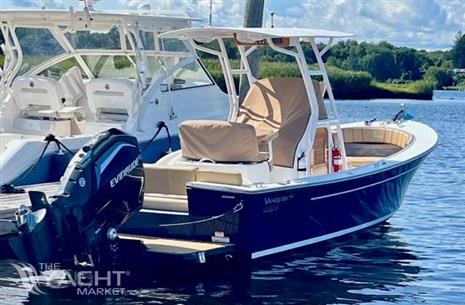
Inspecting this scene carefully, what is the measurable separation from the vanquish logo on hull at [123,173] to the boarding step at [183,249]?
599mm

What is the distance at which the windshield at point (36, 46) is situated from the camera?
1342 cm

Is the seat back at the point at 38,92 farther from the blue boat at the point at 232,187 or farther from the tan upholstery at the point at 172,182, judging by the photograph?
the tan upholstery at the point at 172,182

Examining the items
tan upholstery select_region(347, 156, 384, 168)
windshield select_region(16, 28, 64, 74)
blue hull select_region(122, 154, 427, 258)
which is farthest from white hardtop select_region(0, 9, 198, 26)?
blue hull select_region(122, 154, 427, 258)

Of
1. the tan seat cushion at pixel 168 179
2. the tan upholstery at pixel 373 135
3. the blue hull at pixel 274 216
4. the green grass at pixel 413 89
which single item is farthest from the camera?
the green grass at pixel 413 89

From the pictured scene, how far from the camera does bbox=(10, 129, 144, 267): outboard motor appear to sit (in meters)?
8.18

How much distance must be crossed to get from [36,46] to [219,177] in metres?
5.12

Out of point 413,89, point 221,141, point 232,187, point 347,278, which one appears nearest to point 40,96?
point 221,141

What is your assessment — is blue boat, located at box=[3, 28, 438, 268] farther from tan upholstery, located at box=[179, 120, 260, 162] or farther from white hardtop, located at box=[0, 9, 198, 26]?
white hardtop, located at box=[0, 9, 198, 26]

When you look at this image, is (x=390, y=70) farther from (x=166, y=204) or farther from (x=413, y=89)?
(x=166, y=204)

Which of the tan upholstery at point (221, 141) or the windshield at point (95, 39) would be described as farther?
the windshield at point (95, 39)

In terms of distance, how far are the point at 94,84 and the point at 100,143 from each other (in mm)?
4529

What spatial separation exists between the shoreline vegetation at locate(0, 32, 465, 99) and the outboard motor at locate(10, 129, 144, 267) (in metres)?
37.1

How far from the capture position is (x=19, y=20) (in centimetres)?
1315

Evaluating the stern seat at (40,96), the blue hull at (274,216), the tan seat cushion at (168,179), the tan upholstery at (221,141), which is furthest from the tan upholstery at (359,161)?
the stern seat at (40,96)
